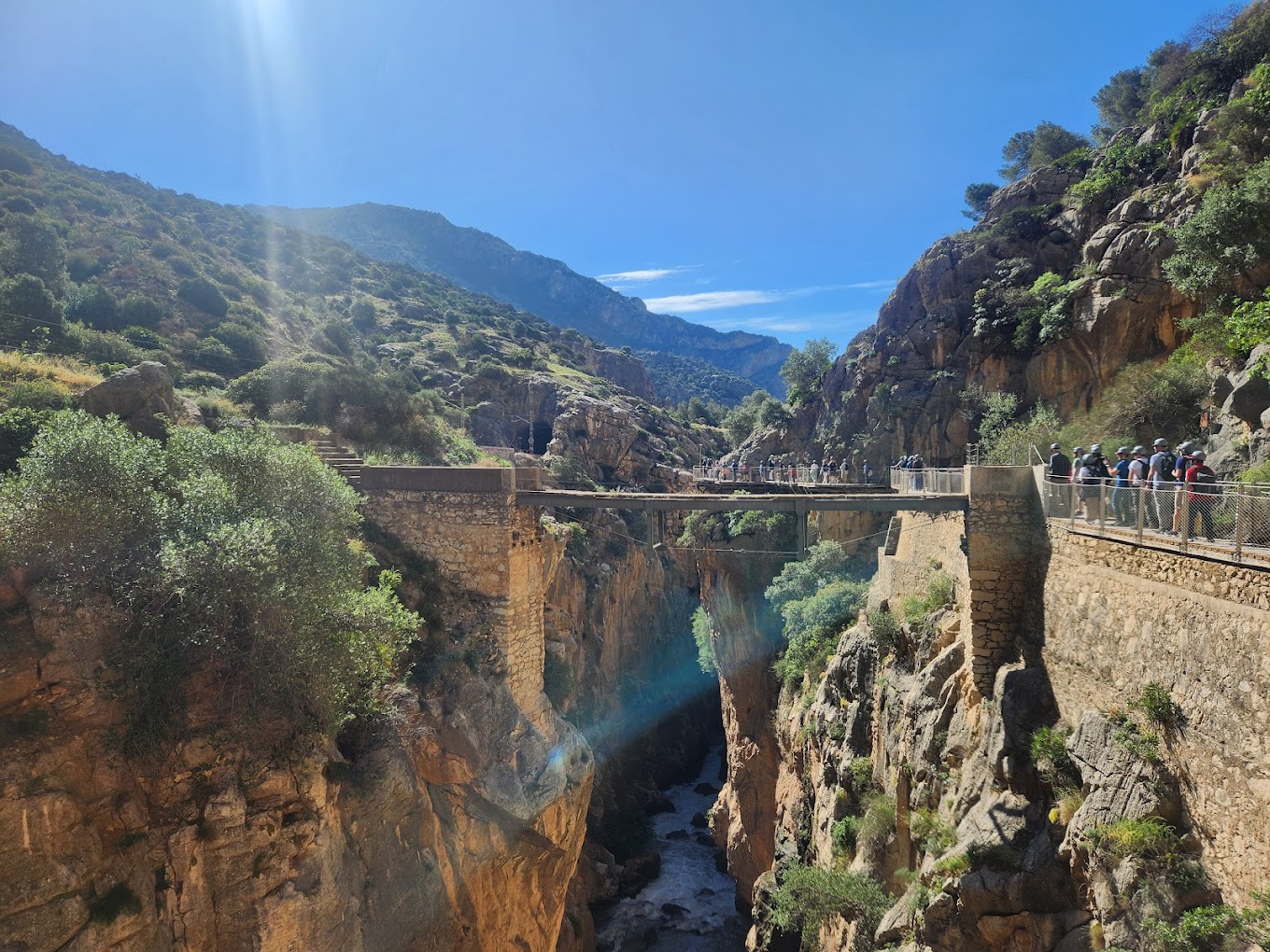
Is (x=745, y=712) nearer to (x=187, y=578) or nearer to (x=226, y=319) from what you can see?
(x=187, y=578)

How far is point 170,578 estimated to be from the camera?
9.39m

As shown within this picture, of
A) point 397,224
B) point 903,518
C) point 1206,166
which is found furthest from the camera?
point 397,224

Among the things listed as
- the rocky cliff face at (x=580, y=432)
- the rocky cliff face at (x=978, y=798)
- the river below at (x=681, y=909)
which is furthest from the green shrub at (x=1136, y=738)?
the rocky cliff face at (x=580, y=432)

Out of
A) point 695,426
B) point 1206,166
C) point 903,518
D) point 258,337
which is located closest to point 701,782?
point 903,518

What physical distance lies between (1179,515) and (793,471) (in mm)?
19891

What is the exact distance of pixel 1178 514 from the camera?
30.0 ft

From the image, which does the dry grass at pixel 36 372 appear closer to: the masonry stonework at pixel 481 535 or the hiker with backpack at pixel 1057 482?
the masonry stonework at pixel 481 535

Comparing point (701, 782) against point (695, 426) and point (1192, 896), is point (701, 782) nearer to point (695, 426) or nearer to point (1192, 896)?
point (1192, 896)

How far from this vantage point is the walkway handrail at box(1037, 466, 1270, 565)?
7879 mm

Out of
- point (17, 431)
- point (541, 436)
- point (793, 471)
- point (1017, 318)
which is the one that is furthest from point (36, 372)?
point (541, 436)

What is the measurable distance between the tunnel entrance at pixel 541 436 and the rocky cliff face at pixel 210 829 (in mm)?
41434

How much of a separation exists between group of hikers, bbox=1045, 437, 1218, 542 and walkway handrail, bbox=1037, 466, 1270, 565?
0.01 m

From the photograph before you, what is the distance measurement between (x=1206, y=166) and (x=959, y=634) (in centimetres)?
2242

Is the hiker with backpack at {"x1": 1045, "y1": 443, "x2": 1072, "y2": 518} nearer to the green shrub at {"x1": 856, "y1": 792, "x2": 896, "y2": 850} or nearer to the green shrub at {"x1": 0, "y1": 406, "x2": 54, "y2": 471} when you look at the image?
the green shrub at {"x1": 856, "y1": 792, "x2": 896, "y2": 850}
